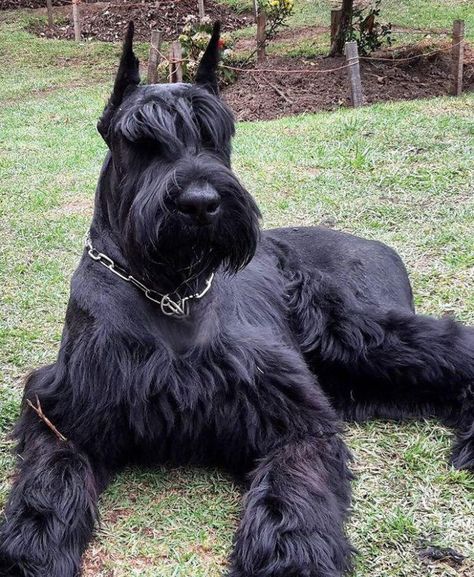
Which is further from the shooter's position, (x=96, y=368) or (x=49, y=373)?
(x=49, y=373)

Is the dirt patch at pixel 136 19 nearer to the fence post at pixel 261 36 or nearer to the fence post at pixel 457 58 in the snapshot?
the fence post at pixel 261 36

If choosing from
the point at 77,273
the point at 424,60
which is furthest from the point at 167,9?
the point at 77,273

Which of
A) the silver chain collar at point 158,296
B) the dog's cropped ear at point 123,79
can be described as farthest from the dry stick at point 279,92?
the silver chain collar at point 158,296

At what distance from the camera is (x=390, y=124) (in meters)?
8.69

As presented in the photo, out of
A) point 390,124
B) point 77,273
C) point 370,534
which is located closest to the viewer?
point 370,534

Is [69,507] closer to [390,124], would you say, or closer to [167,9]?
[390,124]

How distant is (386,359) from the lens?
3.72m

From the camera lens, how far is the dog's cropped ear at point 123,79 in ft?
10.1

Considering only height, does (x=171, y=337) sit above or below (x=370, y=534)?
above

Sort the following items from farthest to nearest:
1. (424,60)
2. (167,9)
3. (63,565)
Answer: (167,9) < (424,60) < (63,565)

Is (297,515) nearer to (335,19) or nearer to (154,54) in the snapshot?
(154,54)

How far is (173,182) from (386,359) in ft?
5.20

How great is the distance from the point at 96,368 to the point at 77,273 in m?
0.51

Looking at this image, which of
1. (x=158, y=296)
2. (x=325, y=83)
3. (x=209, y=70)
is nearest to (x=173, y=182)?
(x=158, y=296)
